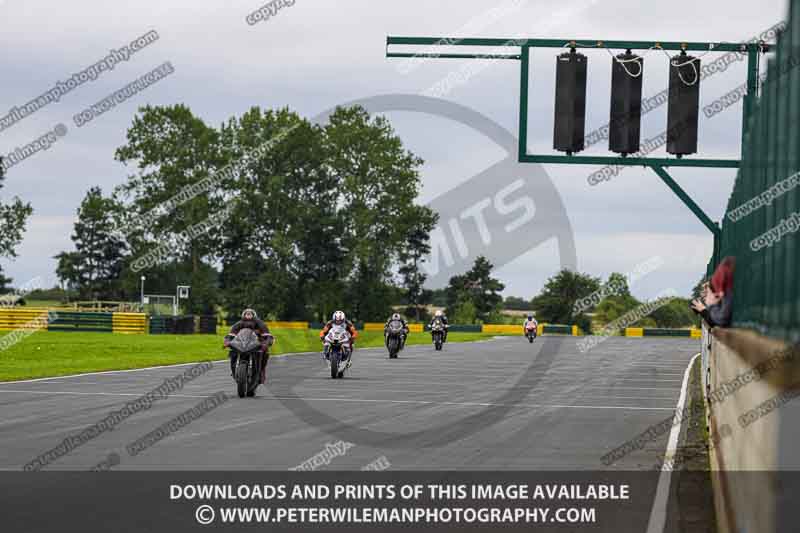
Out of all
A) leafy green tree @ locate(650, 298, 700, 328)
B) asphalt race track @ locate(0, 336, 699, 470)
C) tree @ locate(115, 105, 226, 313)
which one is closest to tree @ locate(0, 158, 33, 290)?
tree @ locate(115, 105, 226, 313)

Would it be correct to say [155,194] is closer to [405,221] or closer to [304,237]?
[304,237]

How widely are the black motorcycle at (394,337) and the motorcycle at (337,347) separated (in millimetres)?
13312

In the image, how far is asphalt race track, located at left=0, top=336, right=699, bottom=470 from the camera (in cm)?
1149

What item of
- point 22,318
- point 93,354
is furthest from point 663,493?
point 22,318

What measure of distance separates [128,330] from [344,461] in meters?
47.5

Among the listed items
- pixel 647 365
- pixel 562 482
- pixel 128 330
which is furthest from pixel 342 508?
pixel 128 330

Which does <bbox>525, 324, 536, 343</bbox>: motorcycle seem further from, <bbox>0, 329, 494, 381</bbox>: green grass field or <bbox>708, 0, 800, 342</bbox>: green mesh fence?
<bbox>708, 0, 800, 342</bbox>: green mesh fence

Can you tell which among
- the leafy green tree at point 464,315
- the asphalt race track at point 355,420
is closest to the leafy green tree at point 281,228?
the leafy green tree at point 464,315

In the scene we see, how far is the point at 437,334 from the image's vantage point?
5097cm

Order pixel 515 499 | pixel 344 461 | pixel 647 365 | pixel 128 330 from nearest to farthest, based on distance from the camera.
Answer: pixel 515 499
pixel 344 461
pixel 647 365
pixel 128 330

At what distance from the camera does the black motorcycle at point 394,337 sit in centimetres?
4009

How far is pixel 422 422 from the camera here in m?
15.8

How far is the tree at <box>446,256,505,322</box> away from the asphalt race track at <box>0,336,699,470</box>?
108880 millimetres

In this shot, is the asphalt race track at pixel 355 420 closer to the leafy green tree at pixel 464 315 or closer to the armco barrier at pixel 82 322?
the armco barrier at pixel 82 322
